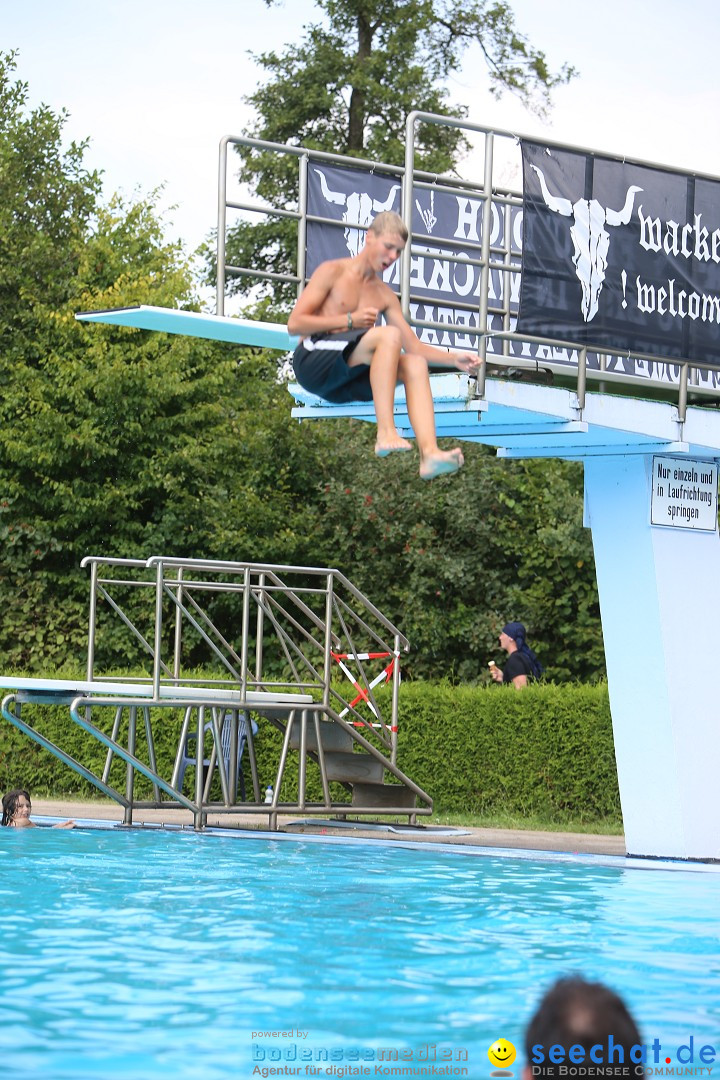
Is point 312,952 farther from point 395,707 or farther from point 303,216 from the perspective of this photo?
point 395,707

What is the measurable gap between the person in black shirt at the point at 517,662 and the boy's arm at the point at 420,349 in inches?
299

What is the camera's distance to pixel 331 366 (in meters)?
7.31

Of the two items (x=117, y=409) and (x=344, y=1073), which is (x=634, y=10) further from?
(x=344, y=1073)

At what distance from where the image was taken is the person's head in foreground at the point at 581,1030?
97.8 inches

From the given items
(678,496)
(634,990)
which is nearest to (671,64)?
(678,496)

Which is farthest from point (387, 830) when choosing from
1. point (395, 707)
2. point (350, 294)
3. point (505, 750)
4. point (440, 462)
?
point (440, 462)

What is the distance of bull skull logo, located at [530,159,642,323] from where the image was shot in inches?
435

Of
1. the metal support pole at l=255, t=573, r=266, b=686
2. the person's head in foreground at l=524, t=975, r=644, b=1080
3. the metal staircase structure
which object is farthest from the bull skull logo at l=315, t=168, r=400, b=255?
the person's head in foreground at l=524, t=975, r=644, b=1080

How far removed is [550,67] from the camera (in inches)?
1259

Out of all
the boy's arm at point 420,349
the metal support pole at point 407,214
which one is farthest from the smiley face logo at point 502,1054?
the metal support pole at point 407,214

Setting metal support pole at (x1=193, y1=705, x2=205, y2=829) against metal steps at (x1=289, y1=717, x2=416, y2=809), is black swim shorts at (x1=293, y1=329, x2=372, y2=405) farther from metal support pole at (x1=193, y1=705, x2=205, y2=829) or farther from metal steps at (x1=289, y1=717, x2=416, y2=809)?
metal steps at (x1=289, y1=717, x2=416, y2=809)

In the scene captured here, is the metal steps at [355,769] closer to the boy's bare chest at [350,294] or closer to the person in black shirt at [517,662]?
the person in black shirt at [517,662]

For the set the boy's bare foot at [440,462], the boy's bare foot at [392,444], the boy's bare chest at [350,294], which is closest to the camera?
the boy's bare foot at [440,462]

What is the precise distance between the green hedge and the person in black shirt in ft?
0.68
